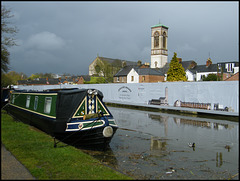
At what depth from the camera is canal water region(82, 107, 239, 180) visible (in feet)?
25.8

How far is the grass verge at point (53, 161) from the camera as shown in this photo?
20.3 feet

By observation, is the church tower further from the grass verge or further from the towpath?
the towpath

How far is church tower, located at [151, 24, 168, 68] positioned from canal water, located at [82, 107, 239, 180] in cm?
7400

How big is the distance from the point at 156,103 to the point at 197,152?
59.3ft

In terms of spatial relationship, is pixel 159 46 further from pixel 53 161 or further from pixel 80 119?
pixel 53 161

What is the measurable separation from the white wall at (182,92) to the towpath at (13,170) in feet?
62.1

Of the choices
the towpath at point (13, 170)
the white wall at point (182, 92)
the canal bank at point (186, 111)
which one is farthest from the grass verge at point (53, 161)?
the white wall at point (182, 92)

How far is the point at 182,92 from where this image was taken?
83.4 ft

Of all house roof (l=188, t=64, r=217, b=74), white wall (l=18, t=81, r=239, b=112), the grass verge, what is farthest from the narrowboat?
Answer: house roof (l=188, t=64, r=217, b=74)

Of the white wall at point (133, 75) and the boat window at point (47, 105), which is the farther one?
the white wall at point (133, 75)

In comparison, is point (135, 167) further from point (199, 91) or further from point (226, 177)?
point (199, 91)

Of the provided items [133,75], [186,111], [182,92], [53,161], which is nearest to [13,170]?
[53,161]

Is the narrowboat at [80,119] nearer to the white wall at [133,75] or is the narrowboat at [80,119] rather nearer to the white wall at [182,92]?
the white wall at [182,92]

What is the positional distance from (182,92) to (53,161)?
796 inches
